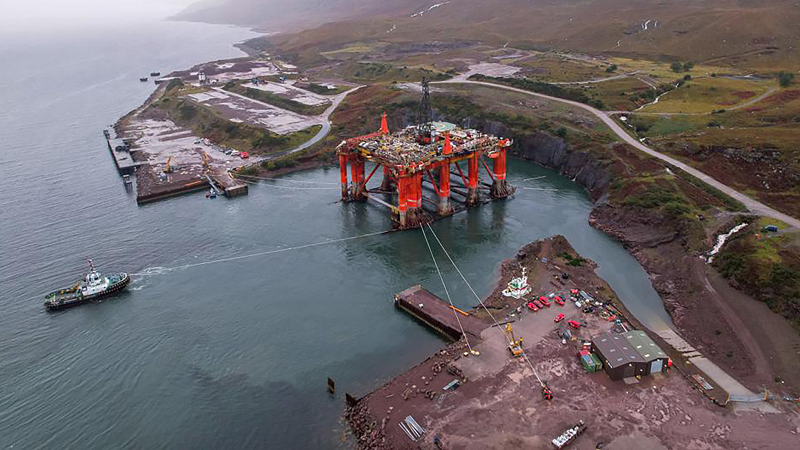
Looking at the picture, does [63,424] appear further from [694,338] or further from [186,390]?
[694,338]

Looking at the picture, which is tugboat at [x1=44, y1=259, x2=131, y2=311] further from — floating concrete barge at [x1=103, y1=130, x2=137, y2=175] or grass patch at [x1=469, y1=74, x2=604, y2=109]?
grass patch at [x1=469, y1=74, x2=604, y2=109]

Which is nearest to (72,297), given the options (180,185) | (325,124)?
(180,185)

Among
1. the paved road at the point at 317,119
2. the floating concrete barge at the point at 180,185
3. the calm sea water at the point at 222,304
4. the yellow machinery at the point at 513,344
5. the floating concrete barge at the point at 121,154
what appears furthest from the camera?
the paved road at the point at 317,119

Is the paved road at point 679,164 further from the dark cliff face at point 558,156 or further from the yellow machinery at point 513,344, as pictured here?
the yellow machinery at point 513,344

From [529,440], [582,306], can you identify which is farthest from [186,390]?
[582,306]

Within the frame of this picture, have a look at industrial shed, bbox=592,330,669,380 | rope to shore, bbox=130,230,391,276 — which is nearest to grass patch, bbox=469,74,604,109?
rope to shore, bbox=130,230,391,276

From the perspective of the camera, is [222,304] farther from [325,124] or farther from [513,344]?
[325,124]

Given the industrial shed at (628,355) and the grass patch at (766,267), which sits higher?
the grass patch at (766,267)

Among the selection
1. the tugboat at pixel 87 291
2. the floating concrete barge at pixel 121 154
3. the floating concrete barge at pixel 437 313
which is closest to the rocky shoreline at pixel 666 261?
the floating concrete barge at pixel 437 313
